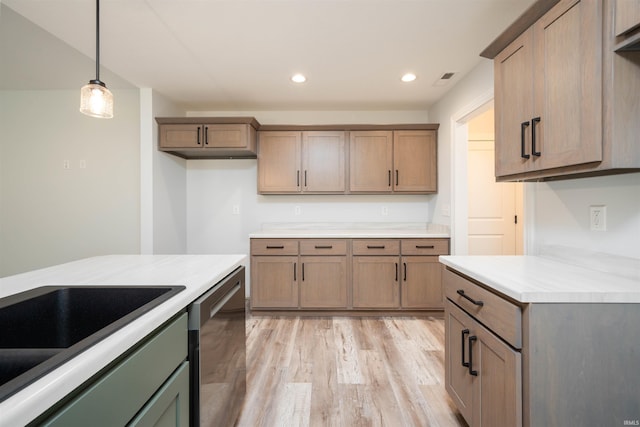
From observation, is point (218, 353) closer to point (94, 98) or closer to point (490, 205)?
point (94, 98)

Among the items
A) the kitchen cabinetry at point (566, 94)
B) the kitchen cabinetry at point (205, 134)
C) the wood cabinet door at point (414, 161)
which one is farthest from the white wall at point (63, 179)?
the kitchen cabinetry at point (566, 94)

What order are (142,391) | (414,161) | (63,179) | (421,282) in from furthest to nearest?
(414,161)
(63,179)
(421,282)
(142,391)

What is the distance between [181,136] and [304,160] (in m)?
1.37

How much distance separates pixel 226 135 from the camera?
3.28 metres

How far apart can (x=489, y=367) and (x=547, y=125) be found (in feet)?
3.58

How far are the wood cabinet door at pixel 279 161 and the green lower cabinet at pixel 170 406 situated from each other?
2.66 metres

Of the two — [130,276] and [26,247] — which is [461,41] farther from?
[26,247]

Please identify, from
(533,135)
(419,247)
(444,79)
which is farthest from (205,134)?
(533,135)

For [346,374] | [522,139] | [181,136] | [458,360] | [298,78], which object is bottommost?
[346,374]

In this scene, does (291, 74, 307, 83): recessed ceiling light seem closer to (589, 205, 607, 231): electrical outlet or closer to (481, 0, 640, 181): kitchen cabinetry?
(481, 0, 640, 181): kitchen cabinetry

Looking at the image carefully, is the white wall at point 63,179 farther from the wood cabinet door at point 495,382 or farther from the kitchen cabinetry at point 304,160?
the wood cabinet door at point 495,382

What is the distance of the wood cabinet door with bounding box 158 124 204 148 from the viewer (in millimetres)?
3217

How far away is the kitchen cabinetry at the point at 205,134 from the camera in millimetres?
3223

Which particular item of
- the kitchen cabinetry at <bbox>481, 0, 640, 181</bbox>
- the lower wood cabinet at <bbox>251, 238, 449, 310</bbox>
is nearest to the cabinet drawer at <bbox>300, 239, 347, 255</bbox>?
the lower wood cabinet at <bbox>251, 238, 449, 310</bbox>
